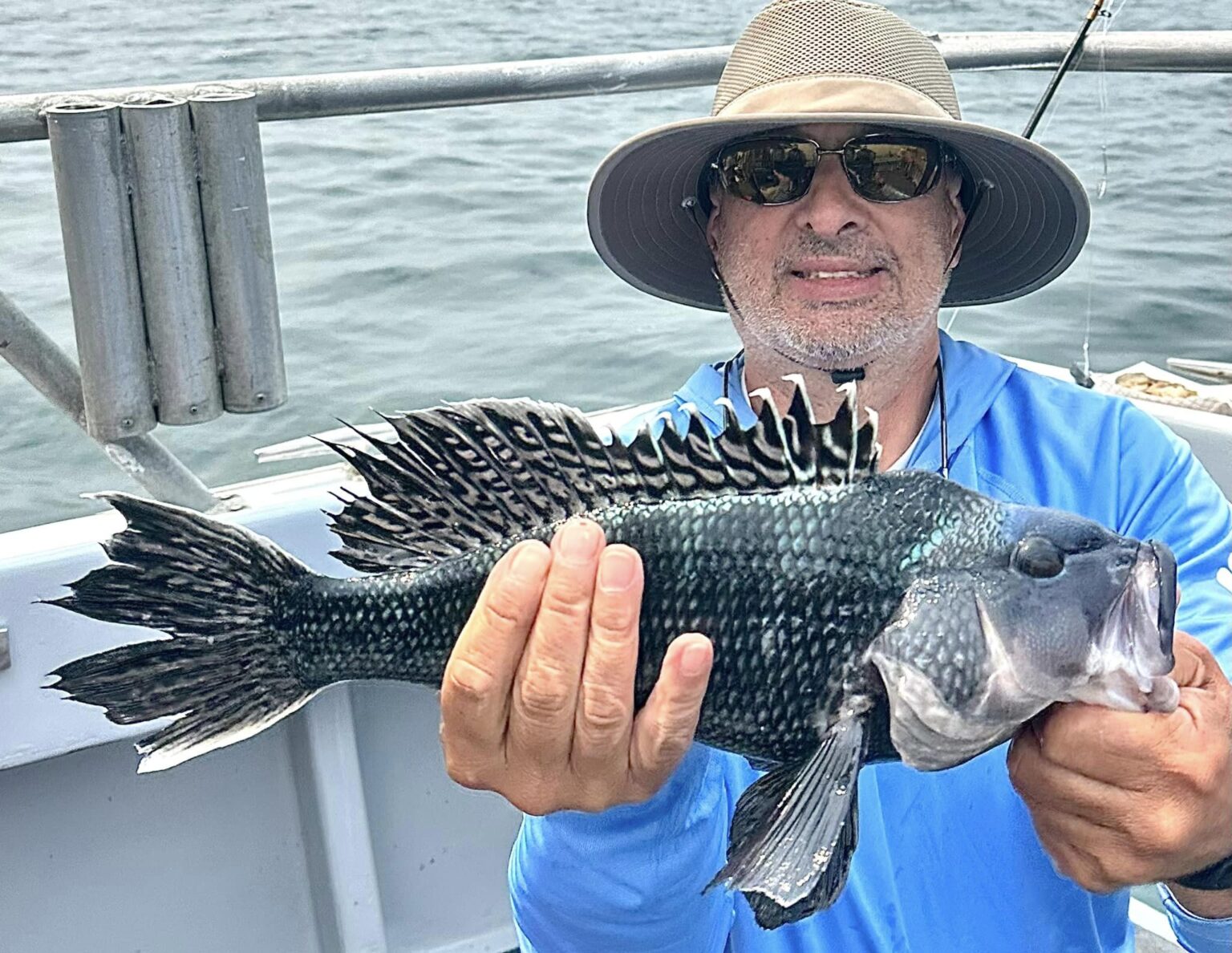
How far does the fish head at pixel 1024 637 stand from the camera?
134 centimetres

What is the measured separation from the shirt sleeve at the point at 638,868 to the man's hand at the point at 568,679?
0.19 metres

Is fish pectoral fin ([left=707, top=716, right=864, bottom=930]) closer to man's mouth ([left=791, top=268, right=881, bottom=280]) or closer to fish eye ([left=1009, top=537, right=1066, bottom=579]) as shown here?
fish eye ([left=1009, top=537, right=1066, bottom=579])

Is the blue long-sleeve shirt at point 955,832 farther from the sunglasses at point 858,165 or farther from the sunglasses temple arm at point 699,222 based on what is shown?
the sunglasses at point 858,165

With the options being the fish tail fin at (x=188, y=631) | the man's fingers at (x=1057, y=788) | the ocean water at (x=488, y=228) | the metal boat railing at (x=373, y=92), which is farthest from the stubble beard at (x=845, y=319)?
the ocean water at (x=488, y=228)

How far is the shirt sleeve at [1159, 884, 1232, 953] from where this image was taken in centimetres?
183

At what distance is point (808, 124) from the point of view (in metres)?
2.15

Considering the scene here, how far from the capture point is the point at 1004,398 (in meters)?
2.32

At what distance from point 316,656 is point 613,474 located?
405 millimetres

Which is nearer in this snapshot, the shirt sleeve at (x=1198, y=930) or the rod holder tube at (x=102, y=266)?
the shirt sleeve at (x=1198, y=930)

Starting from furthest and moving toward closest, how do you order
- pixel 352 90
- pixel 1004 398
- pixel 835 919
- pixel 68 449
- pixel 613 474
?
1. pixel 68 449
2. pixel 352 90
3. pixel 1004 398
4. pixel 835 919
5. pixel 613 474

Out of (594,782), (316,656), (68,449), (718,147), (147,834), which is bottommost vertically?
(68,449)

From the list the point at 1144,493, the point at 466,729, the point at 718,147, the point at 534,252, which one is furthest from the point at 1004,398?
the point at 534,252

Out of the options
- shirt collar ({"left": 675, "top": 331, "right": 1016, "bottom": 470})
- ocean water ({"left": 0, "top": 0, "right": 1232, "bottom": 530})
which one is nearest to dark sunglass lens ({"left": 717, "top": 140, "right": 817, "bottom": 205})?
shirt collar ({"left": 675, "top": 331, "right": 1016, "bottom": 470})

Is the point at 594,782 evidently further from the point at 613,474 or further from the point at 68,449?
the point at 68,449
